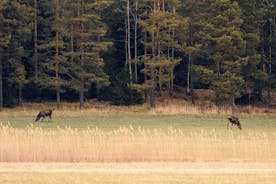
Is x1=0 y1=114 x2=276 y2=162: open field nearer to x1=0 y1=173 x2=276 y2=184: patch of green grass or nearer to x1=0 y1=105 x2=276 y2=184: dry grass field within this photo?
x1=0 y1=105 x2=276 y2=184: dry grass field

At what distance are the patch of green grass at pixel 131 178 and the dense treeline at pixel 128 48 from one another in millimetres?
33389

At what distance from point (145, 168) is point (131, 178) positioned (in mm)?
3511

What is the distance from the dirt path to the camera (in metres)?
21.1

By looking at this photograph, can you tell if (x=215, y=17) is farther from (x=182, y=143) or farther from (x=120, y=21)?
(x=182, y=143)

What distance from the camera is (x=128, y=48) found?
2418 inches

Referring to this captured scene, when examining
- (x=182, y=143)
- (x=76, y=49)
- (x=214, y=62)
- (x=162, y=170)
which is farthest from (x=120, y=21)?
(x=162, y=170)

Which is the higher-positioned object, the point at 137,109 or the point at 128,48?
the point at 128,48

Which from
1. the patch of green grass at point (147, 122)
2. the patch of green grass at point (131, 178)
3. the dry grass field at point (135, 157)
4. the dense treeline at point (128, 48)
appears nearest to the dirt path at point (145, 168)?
the dry grass field at point (135, 157)

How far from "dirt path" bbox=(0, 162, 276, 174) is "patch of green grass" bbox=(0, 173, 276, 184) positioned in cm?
112

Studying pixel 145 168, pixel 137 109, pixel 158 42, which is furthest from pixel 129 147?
pixel 158 42

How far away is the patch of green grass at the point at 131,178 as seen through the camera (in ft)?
59.3

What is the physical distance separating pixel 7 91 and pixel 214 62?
1699 centimetres

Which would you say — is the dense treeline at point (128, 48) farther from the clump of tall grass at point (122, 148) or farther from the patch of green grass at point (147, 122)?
the clump of tall grass at point (122, 148)

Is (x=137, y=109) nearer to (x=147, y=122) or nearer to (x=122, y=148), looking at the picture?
(x=147, y=122)
